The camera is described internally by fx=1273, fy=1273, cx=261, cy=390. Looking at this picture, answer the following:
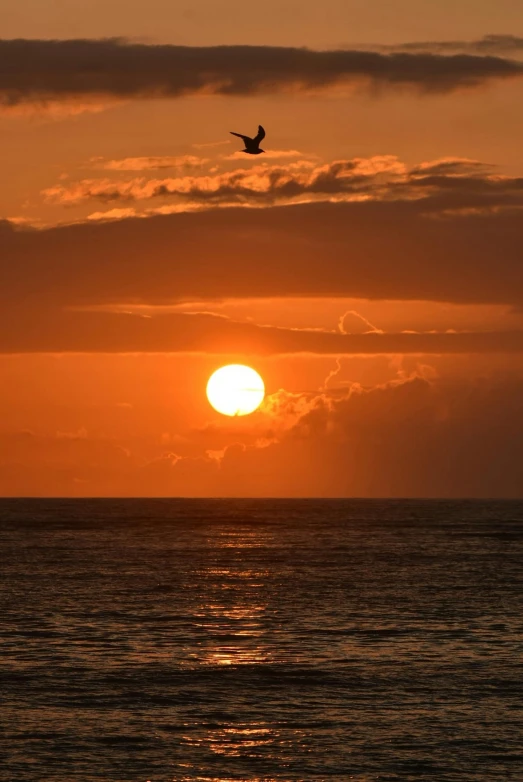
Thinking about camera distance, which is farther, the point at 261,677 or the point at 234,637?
the point at 234,637

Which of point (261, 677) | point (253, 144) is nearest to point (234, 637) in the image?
point (261, 677)

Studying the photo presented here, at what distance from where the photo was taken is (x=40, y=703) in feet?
161

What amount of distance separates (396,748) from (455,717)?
525cm

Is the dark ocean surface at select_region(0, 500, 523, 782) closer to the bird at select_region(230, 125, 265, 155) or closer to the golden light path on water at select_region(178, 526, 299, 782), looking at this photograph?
the golden light path on water at select_region(178, 526, 299, 782)

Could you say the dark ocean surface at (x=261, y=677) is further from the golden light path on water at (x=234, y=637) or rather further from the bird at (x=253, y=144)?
the bird at (x=253, y=144)

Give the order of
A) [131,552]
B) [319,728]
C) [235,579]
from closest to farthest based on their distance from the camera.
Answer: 1. [319,728]
2. [235,579]
3. [131,552]

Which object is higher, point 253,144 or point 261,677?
point 253,144

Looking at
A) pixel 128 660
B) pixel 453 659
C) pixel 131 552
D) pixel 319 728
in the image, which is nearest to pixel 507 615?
pixel 453 659

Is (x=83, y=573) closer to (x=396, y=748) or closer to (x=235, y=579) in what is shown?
(x=235, y=579)

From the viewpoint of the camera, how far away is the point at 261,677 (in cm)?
5503

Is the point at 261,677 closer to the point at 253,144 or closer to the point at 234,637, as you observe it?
the point at 234,637

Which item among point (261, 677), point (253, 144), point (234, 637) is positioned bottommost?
point (261, 677)

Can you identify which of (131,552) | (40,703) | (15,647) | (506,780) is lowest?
(506,780)

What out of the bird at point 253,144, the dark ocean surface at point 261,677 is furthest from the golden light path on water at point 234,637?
the bird at point 253,144
